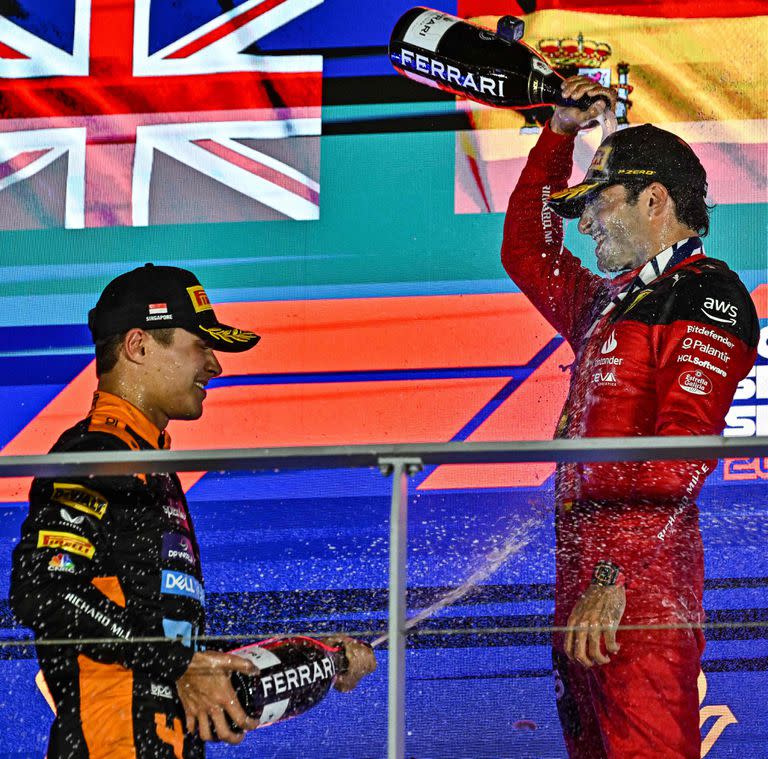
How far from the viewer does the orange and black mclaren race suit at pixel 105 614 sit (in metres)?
1.47

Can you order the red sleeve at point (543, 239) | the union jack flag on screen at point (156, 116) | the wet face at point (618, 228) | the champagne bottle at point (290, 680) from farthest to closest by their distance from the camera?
the union jack flag on screen at point (156, 116) → the red sleeve at point (543, 239) → the wet face at point (618, 228) → the champagne bottle at point (290, 680)

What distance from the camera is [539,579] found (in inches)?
59.4

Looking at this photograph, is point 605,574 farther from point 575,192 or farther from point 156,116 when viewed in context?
point 156,116

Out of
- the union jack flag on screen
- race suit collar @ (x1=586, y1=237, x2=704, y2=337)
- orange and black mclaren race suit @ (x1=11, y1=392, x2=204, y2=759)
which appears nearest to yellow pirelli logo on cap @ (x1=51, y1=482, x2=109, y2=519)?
orange and black mclaren race suit @ (x1=11, y1=392, x2=204, y2=759)

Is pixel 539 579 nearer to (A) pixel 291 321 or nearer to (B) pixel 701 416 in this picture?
(B) pixel 701 416

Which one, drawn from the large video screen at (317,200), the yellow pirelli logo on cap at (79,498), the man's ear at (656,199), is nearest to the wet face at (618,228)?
the man's ear at (656,199)

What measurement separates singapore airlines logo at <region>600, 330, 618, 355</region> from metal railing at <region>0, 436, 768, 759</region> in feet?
2.15

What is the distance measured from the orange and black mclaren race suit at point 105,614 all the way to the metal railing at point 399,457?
0.25 meters

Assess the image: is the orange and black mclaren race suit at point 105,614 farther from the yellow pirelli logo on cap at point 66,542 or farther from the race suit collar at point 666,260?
the race suit collar at point 666,260

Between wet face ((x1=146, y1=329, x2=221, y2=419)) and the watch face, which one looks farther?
wet face ((x1=146, y1=329, x2=221, y2=419))

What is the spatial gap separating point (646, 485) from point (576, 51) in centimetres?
143

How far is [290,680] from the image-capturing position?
1.46 metres

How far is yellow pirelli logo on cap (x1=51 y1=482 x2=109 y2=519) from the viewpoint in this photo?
1539 mm

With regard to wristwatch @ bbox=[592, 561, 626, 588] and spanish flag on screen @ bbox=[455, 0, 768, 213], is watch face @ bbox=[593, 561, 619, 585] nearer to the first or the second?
wristwatch @ bbox=[592, 561, 626, 588]
